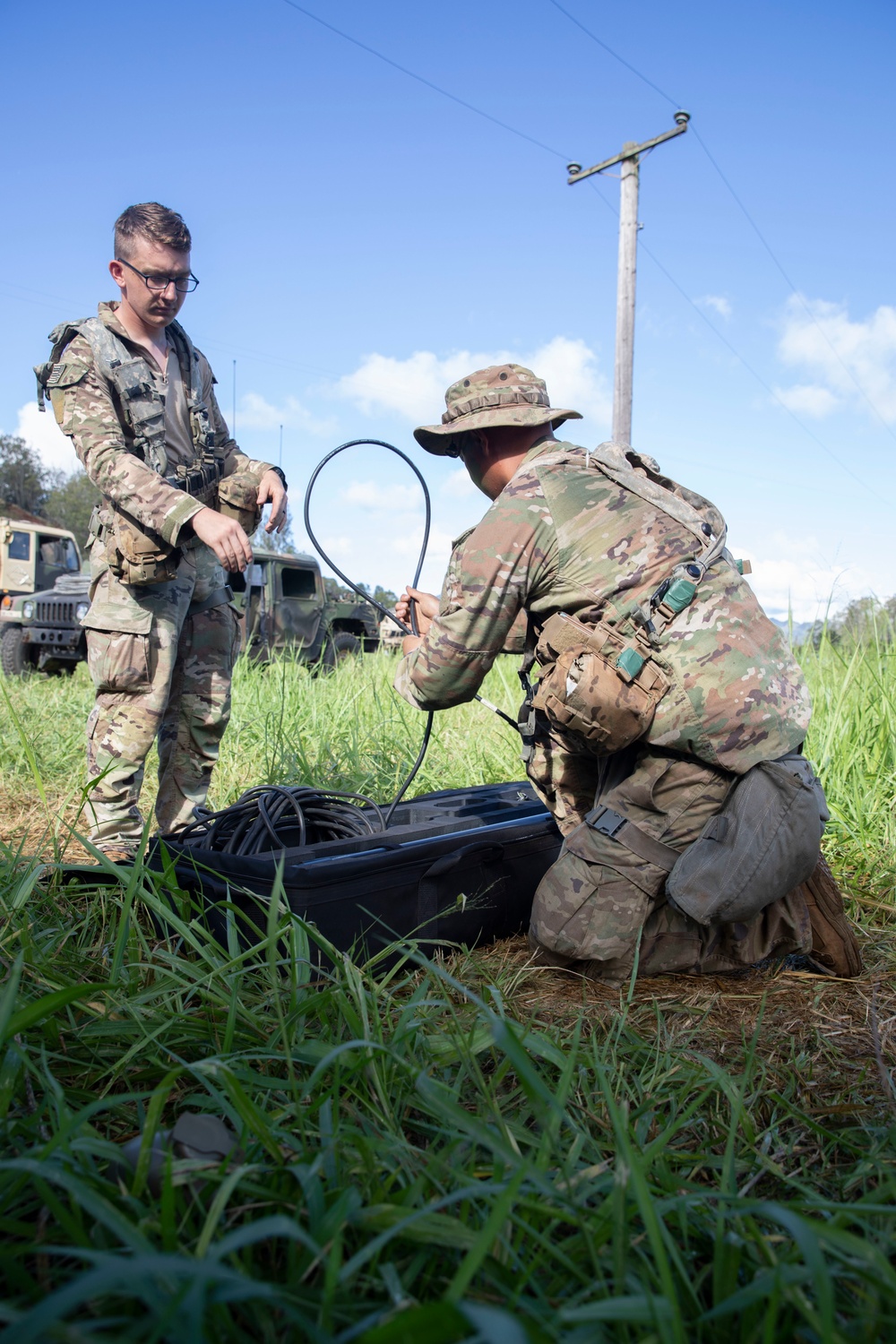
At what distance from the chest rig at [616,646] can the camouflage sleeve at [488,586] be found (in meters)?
0.11

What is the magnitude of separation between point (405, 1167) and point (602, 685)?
1.14 metres

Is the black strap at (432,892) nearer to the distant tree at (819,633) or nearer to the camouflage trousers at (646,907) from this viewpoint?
the camouflage trousers at (646,907)

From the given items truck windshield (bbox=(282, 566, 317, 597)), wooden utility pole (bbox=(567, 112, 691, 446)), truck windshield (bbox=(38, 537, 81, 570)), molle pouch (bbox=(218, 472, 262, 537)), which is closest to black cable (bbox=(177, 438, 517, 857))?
molle pouch (bbox=(218, 472, 262, 537))

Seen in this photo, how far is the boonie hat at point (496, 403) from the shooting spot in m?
2.29

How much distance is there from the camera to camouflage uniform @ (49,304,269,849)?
2.66 m

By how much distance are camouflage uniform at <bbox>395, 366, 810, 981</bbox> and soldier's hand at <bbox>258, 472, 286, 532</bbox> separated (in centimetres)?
100

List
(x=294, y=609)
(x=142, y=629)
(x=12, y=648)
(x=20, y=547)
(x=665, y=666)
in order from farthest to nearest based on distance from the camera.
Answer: (x=20, y=547)
(x=294, y=609)
(x=12, y=648)
(x=142, y=629)
(x=665, y=666)

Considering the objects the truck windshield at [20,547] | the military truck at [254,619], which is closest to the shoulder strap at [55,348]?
the military truck at [254,619]

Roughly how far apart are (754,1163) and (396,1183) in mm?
501

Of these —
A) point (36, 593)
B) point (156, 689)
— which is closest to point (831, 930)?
point (156, 689)

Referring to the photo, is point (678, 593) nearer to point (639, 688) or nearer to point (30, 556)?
point (639, 688)

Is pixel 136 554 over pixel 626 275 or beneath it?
beneath

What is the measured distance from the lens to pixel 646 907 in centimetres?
209

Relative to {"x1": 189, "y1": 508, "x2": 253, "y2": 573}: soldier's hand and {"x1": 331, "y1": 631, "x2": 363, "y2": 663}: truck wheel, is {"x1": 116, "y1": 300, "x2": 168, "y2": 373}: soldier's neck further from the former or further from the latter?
{"x1": 331, "y1": 631, "x2": 363, "y2": 663}: truck wheel
